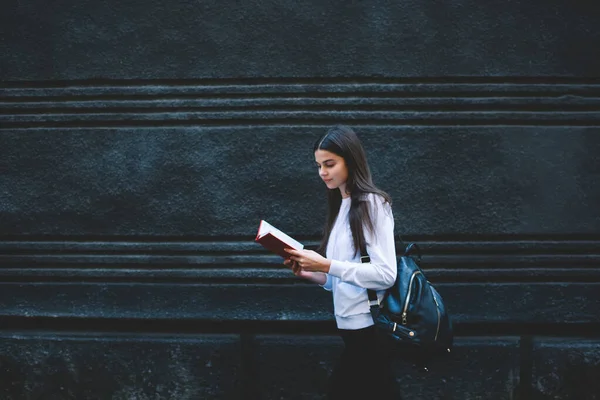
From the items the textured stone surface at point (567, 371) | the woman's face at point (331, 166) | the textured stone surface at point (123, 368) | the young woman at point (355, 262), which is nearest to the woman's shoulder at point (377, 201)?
the young woman at point (355, 262)

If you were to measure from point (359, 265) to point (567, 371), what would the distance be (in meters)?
2.12

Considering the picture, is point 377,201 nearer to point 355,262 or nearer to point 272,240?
point 355,262

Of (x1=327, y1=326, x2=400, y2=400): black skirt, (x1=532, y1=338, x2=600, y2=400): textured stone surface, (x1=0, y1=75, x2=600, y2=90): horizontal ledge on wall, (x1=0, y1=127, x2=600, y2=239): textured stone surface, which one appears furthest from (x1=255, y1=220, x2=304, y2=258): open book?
(x1=532, y1=338, x2=600, y2=400): textured stone surface

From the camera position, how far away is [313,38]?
13.0ft

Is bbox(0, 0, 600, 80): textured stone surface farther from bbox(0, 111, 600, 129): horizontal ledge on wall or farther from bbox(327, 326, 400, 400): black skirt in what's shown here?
bbox(327, 326, 400, 400): black skirt

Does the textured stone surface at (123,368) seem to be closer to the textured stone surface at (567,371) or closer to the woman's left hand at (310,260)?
the woman's left hand at (310,260)

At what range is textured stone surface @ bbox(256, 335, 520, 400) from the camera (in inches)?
151

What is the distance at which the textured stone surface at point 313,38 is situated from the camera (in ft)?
12.8

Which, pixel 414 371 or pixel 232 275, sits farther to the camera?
pixel 232 275

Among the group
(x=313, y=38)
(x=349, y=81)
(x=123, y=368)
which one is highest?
(x=313, y=38)

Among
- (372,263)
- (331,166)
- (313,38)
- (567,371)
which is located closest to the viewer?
(372,263)

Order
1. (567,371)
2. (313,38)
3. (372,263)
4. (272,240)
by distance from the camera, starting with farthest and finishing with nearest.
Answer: (313,38)
(567,371)
(372,263)
(272,240)

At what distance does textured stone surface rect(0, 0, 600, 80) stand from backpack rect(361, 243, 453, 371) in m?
1.79

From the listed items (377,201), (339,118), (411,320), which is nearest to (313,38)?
(339,118)
